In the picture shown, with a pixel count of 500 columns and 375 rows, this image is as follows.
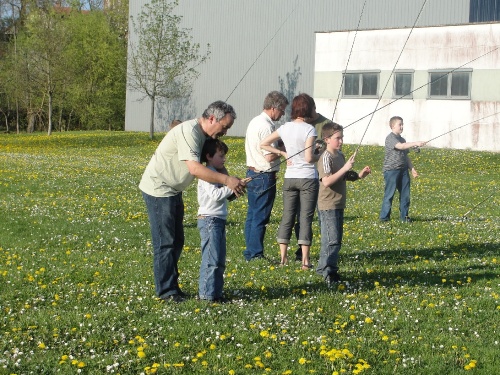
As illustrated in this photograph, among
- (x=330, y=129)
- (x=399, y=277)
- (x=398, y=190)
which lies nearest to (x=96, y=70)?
(x=398, y=190)

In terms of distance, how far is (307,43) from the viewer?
4475cm

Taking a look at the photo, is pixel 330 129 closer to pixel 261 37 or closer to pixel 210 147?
pixel 210 147

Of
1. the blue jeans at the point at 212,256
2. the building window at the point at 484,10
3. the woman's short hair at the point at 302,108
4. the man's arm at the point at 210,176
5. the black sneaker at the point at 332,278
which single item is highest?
the building window at the point at 484,10

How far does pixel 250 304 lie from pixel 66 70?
1987 inches

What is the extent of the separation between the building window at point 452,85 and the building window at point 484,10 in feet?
14.8

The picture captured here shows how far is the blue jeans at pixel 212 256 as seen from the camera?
7.09 m

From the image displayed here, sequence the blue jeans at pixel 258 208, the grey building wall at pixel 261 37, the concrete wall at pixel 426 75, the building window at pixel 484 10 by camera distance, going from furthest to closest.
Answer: the grey building wall at pixel 261 37 → the building window at pixel 484 10 → the concrete wall at pixel 426 75 → the blue jeans at pixel 258 208

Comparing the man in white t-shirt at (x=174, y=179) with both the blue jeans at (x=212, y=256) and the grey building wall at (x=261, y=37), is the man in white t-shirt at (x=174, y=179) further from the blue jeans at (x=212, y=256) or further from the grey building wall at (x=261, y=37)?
the grey building wall at (x=261, y=37)

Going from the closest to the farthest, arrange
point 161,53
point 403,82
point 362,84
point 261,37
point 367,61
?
point 403,82
point 367,61
point 362,84
point 161,53
point 261,37

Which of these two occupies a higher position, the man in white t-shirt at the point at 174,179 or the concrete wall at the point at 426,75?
the concrete wall at the point at 426,75

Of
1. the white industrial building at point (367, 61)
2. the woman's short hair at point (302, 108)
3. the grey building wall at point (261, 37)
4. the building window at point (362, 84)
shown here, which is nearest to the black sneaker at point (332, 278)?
the woman's short hair at point (302, 108)

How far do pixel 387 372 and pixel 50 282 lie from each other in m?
4.13

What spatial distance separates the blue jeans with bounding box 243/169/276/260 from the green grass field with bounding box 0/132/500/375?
0.87 ft

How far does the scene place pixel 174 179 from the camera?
6930 mm
